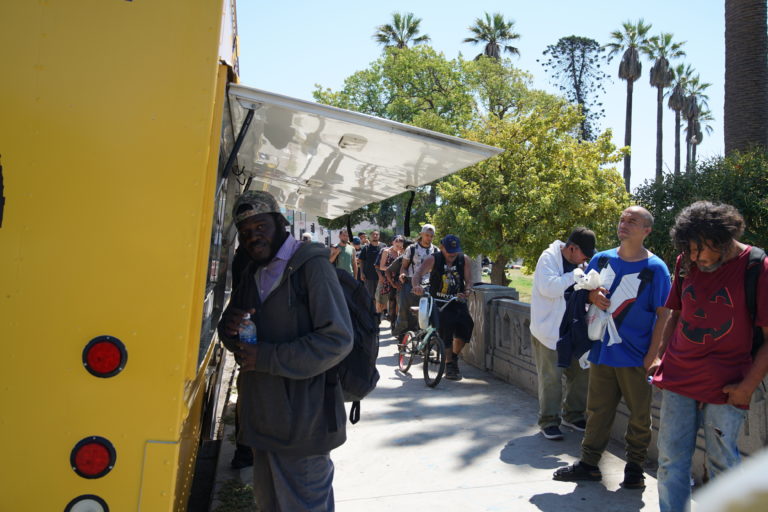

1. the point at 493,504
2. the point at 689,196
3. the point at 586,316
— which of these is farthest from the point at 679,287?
the point at 689,196

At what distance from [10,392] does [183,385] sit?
0.59m

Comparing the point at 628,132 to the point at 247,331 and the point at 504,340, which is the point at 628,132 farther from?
the point at 247,331

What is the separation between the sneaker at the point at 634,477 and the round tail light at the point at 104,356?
3825 millimetres

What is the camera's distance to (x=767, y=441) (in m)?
4.25

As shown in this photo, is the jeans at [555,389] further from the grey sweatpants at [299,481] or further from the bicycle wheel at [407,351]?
the grey sweatpants at [299,481]

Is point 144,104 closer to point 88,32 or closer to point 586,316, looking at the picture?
point 88,32

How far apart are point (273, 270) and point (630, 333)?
8.91 feet

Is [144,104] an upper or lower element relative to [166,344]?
upper

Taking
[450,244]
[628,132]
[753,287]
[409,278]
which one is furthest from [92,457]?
[628,132]

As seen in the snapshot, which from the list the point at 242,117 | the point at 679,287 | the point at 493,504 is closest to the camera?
the point at 242,117

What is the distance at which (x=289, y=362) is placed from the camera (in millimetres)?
2904

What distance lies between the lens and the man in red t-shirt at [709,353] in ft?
11.4

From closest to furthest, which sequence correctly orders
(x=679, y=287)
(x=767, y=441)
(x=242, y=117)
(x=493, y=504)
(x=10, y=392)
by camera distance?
(x=10, y=392) < (x=242, y=117) < (x=679, y=287) < (x=767, y=441) < (x=493, y=504)

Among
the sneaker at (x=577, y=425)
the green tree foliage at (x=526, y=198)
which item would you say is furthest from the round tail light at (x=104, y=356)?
the green tree foliage at (x=526, y=198)
